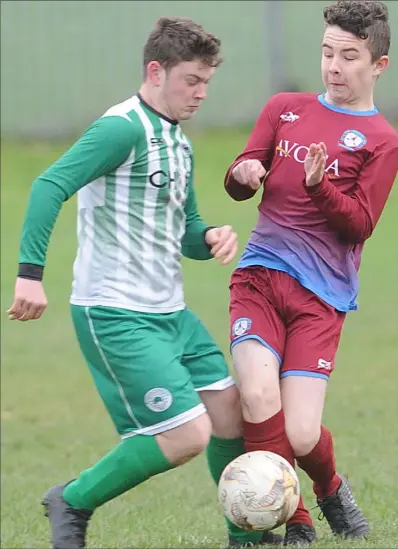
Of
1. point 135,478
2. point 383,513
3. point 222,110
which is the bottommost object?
point 222,110

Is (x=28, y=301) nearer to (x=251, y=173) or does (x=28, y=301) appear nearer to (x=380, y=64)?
(x=251, y=173)

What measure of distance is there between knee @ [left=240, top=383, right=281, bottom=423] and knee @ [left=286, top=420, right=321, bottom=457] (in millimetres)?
106

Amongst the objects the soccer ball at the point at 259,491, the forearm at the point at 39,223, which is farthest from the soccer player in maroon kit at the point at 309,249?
the forearm at the point at 39,223

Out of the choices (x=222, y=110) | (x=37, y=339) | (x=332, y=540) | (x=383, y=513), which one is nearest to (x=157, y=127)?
(x=332, y=540)

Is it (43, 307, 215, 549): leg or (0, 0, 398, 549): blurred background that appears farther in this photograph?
(0, 0, 398, 549): blurred background

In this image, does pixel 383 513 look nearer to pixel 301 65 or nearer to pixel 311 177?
pixel 311 177

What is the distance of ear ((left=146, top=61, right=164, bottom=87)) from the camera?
5086mm

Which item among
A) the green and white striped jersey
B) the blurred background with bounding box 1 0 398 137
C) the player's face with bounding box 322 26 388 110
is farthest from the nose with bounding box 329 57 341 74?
the blurred background with bounding box 1 0 398 137

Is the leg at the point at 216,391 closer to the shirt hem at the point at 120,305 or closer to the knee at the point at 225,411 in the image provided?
the knee at the point at 225,411

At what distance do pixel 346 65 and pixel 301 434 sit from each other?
1.51 metres

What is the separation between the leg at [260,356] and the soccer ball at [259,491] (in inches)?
6.4

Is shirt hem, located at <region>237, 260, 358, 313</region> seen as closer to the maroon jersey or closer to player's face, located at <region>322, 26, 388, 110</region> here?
the maroon jersey

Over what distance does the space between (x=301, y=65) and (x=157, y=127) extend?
52.6 ft

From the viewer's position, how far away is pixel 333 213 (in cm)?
514
